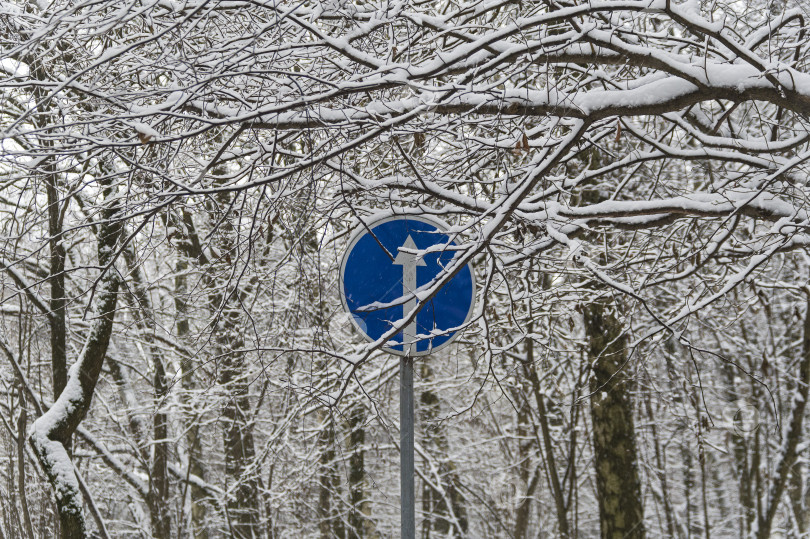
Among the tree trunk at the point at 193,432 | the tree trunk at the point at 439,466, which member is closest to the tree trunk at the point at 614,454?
the tree trunk at the point at 439,466

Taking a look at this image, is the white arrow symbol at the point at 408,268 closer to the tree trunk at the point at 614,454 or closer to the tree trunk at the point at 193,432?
the tree trunk at the point at 614,454

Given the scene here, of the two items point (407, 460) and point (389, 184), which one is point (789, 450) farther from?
point (407, 460)

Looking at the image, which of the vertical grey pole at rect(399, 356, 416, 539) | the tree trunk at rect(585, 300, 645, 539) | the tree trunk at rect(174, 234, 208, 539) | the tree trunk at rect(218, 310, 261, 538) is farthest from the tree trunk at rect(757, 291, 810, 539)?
the vertical grey pole at rect(399, 356, 416, 539)

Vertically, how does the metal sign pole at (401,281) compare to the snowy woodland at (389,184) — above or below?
below

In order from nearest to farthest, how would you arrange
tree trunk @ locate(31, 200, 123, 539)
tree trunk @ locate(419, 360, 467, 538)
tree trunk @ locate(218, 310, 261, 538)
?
1. tree trunk @ locate(31, 200, 123, 539)
2. tree trunk @ locate(218, 310, 261, 538)
3. tree trunk @ locate(419, 360, 467, 538)

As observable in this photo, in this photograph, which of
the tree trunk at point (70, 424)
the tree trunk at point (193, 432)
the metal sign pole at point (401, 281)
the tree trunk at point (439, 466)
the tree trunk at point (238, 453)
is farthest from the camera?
the tree trunk at point (439, 466)

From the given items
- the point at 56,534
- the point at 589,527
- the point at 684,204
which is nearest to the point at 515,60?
the point at 684,204

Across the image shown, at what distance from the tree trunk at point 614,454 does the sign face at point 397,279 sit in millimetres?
3827

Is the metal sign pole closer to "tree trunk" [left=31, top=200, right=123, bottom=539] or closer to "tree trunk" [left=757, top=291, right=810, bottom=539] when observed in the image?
"tree trunk" [left=31, top=200, right=123, bottom=539]

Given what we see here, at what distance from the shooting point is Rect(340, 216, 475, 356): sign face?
11.1 feet

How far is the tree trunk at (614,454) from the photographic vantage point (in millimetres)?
7082

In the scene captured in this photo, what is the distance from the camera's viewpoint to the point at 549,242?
4.70 meters

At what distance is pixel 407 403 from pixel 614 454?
4544 mm

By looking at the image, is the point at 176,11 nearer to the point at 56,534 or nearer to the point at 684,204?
the point at 684,204
